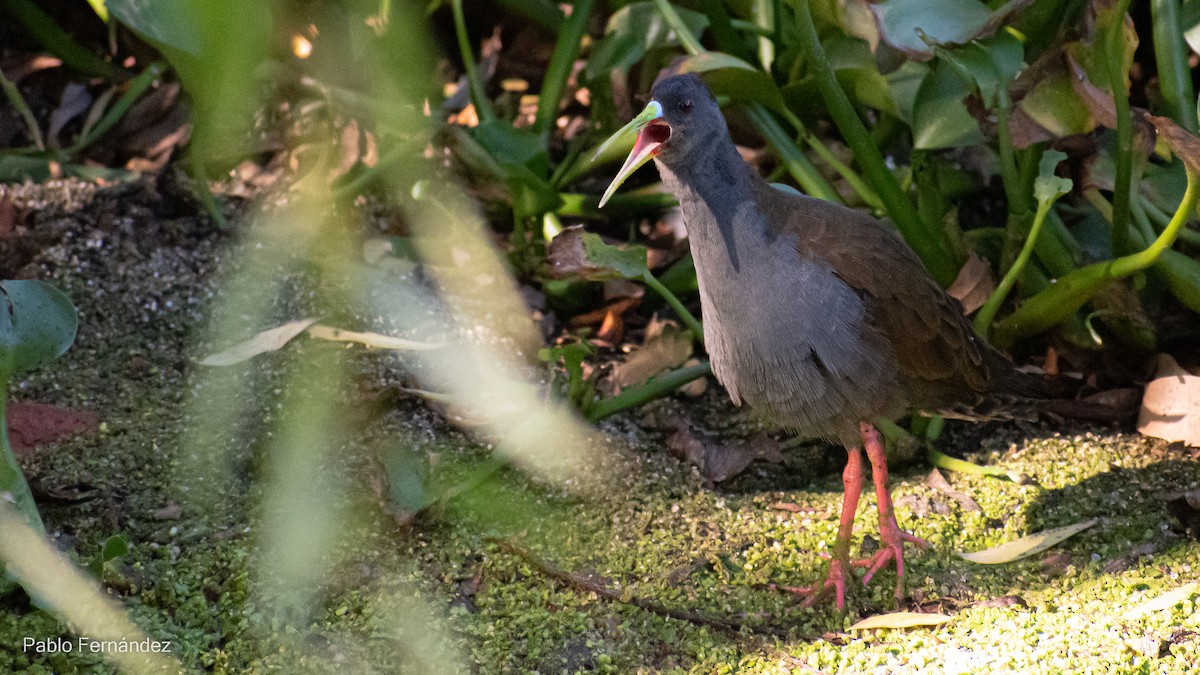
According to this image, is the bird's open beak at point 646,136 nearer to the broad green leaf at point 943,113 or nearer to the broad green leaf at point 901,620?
the broad green leaf at point 943,113

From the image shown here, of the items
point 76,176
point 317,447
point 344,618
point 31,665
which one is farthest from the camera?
point 76,176

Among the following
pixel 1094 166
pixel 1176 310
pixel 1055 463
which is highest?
pixel 1094 166

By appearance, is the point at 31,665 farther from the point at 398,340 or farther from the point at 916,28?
the point at 916,28

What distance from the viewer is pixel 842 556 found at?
2.56 meters

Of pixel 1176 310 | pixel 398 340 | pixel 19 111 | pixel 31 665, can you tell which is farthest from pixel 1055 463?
pixel 19 111

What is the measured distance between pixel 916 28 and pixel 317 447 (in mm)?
1667

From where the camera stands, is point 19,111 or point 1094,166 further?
point 19,111

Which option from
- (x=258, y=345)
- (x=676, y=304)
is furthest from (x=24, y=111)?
(x=676, y=304)

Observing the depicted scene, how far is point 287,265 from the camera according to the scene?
3.27 m

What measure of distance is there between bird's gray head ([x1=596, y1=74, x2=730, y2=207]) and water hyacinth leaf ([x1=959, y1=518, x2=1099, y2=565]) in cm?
110

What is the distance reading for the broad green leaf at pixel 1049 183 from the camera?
2.47 meters

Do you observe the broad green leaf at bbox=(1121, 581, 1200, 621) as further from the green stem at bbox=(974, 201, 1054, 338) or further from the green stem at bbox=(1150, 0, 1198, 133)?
the green stem at bbox=(1150, 0, 1198, 133)

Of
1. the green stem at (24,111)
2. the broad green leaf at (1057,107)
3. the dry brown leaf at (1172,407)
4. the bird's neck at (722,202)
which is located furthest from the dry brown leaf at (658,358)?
the green stem at (24,111)

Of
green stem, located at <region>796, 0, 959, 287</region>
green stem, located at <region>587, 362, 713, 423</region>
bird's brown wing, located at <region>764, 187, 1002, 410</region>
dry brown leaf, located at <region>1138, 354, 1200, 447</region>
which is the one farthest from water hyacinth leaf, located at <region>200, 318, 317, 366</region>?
dry brown leaf, located at <region>1138, 354, 1200, 447</region>
